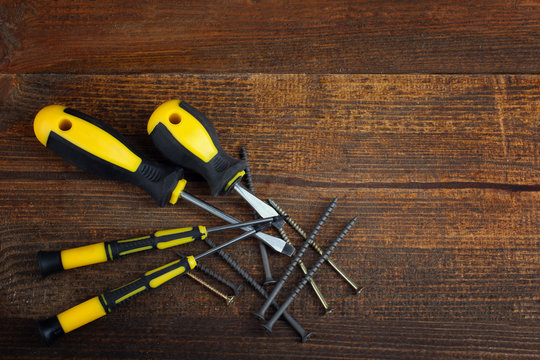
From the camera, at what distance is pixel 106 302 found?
1.04 m

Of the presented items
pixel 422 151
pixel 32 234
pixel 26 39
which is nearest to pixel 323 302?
pixel 422 151

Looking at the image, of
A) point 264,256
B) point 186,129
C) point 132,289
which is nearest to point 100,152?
point 186,129

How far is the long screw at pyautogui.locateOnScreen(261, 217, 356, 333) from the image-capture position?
3.53 feet

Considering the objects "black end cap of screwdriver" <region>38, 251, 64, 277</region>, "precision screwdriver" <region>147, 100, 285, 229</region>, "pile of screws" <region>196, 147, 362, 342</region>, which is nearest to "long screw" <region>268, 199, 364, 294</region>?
"pile of screws" <region>196, 147, 362, 342</region>

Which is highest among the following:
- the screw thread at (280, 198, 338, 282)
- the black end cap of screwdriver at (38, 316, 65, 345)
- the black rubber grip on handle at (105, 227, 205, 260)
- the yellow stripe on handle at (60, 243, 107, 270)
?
the screw thread at (280, 198, 338, 282)

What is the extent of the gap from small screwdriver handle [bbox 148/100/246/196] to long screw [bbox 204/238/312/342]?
0.47 feet

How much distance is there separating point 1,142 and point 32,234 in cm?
25

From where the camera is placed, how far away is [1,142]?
1.21m

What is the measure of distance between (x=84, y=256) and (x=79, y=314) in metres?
0.12

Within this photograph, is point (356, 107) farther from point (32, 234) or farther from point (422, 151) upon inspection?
point (32, 234)

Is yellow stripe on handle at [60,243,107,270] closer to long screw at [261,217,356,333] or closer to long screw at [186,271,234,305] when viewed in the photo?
long screw at [186,271,234,305]

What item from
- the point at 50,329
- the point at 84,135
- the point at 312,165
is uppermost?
the point at 312,165

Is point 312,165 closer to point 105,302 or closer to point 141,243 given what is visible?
point 141,243

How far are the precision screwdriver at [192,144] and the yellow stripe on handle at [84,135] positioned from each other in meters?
0.08
